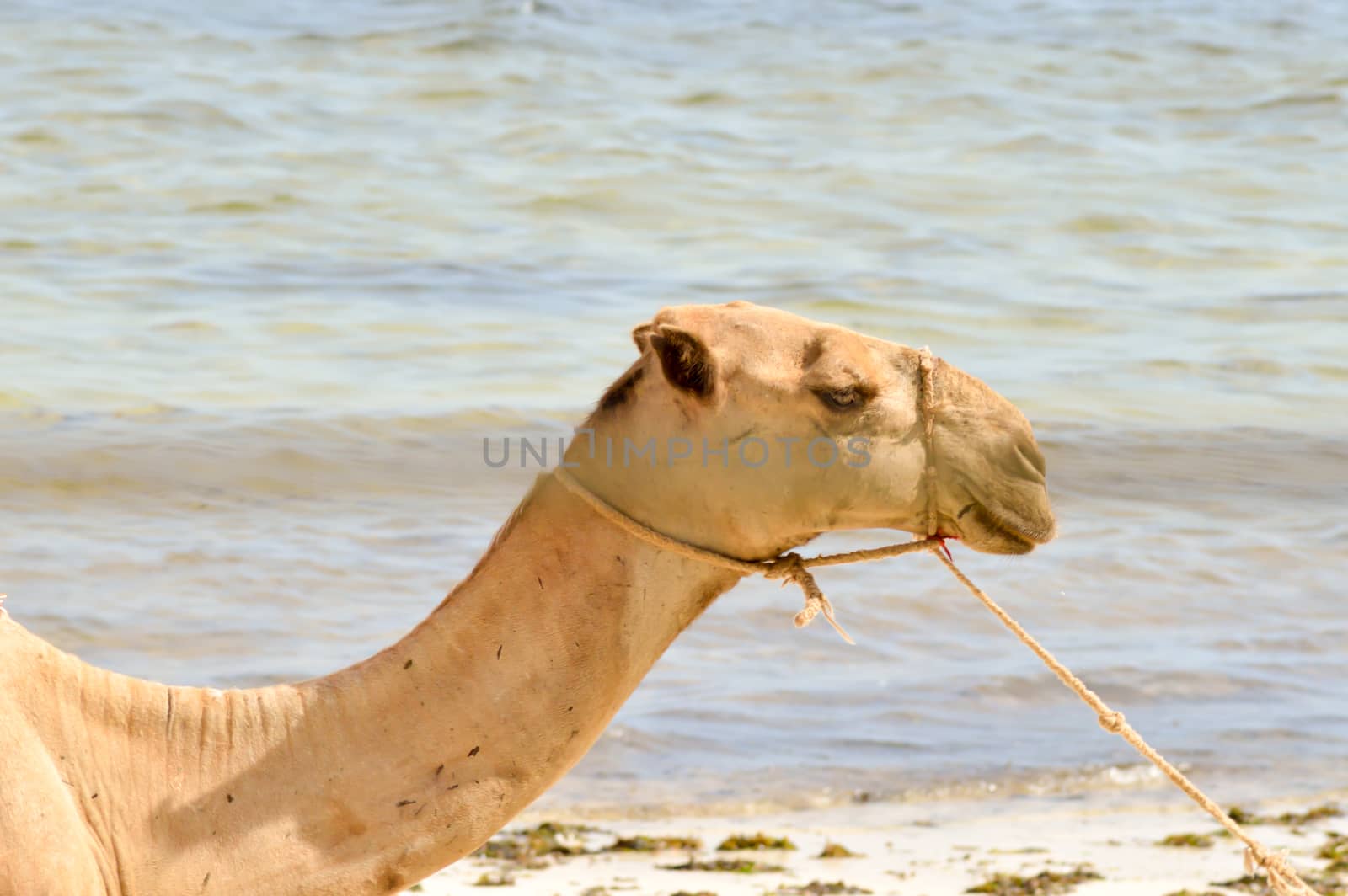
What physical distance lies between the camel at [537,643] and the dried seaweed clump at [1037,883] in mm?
1962

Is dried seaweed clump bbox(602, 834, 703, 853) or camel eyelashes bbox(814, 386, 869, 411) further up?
camel eyelashes bbox(814, 386, 869, 411)

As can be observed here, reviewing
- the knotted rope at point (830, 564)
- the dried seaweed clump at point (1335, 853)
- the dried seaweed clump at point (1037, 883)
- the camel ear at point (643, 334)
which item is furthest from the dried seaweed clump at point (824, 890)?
the camel ear at point (643, 334)

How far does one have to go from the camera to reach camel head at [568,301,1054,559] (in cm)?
264

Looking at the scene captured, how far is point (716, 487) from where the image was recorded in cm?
264

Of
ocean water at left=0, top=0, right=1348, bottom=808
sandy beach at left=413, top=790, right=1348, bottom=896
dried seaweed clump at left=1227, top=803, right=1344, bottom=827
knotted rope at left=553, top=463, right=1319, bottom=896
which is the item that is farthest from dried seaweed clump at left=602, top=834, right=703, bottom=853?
knotted rope at left=553, top=463, right=1319, bottom=896

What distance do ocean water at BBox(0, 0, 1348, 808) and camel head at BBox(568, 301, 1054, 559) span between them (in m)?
2.73

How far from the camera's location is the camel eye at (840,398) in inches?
104

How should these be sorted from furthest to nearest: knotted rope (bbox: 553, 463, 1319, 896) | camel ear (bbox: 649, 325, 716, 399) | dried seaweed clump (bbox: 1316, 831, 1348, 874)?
dried seaweed clump (bbox: 1316, 831, 1348, 874) < knotted rope (bbox: 553, 463, 1319, 896) < camel ear (bbox: 649, 325, 716, 399)

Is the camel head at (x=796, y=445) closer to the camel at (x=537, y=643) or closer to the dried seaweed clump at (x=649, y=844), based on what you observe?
the camel at (x=537, y=643)

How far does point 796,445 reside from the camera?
104 inches

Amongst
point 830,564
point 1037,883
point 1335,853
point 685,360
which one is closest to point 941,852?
point 1037,883

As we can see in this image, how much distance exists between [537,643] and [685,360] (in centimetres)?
49

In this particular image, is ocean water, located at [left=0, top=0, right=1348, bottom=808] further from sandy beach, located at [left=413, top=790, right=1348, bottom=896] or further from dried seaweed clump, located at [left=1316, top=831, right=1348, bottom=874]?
dried seaweed clump, located at [left=1316, top=831, right=1348, bottom=874]

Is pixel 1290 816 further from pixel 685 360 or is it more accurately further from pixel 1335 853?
pixel 685 360
